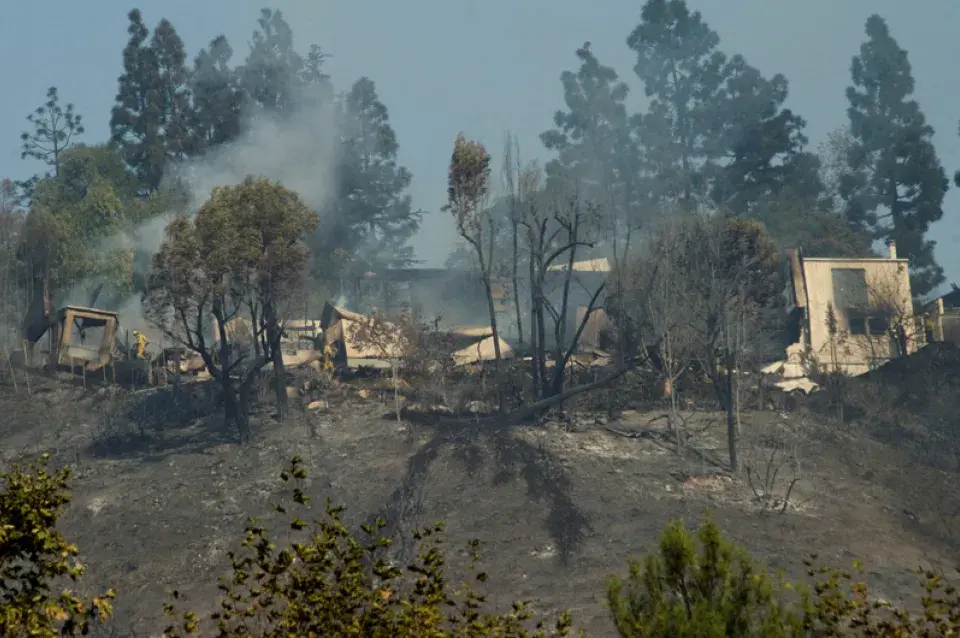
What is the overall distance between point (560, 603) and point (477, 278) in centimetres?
4000

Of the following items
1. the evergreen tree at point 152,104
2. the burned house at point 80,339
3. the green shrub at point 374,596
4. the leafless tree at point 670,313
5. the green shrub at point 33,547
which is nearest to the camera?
the green shrub at point 33,547

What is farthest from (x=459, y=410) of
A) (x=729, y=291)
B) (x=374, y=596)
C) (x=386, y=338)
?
(x=374, y=596)

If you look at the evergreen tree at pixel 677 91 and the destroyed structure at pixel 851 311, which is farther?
the evergreen tree at pixel 677 91

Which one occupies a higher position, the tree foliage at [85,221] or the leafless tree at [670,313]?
the tree foliage at [85,221]

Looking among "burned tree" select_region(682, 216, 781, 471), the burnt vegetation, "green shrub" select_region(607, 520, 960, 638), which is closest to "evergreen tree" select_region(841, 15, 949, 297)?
the burnt vegetation

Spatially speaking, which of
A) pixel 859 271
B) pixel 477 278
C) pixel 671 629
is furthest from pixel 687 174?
pixel 671 629

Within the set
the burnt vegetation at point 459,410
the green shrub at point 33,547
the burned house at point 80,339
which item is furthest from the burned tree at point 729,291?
the green shrub at point 33,547

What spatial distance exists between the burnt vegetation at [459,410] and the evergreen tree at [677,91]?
3.37 meters

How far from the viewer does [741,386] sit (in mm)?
34812

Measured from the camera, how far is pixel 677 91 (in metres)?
69.2

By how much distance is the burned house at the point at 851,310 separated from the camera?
4372cm

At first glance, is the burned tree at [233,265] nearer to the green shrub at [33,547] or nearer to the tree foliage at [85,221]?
the tree foliage at [85,221]

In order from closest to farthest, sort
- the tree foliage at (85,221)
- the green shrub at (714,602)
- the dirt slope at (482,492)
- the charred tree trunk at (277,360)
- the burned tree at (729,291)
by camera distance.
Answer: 1. the green shrub at (714,602)
2. the dirt slope at (482,492)
3. the burned tree at (729,291)
4. the charred tree trunk at (277,360)
5. the tree foliage at (85,221)

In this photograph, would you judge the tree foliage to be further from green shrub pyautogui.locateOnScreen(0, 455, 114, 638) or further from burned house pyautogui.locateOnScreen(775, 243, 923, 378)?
green shrub pyautogui.locateOnScreen(0, 455, 114, 638)
